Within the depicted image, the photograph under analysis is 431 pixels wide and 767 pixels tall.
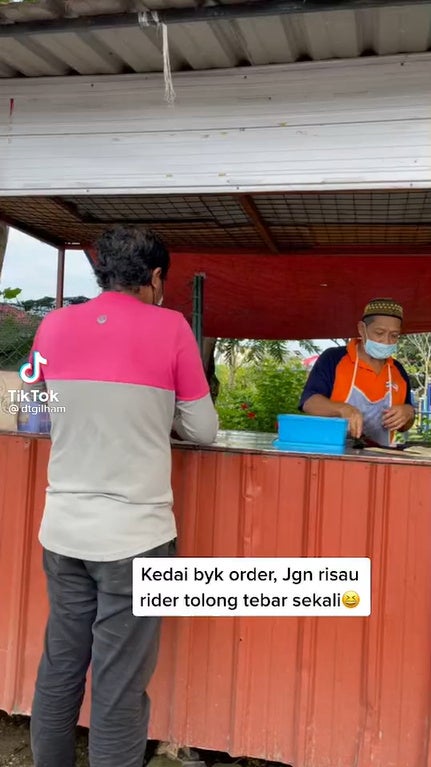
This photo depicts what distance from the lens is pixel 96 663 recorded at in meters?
1.81

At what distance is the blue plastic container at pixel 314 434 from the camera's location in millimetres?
2271

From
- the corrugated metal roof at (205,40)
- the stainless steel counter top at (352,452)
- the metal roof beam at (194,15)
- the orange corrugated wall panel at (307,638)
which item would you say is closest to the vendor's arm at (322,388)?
the stainless steel counter top at (352,452)

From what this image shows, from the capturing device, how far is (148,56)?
2.06m

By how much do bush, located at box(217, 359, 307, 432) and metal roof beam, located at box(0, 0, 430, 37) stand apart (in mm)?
6425

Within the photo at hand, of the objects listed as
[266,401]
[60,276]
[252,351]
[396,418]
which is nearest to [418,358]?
[252,351]

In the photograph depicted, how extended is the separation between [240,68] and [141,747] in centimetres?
226

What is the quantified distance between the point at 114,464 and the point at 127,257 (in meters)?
0.63

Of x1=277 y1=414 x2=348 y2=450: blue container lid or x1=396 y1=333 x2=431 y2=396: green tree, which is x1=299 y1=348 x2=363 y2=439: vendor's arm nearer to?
x1=277 y1=414 x2=348 y2=450: blue container lid

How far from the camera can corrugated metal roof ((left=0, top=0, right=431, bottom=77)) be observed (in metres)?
1.77

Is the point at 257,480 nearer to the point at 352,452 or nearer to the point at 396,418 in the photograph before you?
the point at 352,452

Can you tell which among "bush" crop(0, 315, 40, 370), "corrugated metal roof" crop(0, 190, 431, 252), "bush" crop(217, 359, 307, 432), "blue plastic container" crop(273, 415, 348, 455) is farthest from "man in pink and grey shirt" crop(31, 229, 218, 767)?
"bush" crop(217, 359, 307, 432)

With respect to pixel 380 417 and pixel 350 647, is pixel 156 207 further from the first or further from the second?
pixel 350 647

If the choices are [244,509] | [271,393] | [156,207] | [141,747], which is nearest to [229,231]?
[156,207]

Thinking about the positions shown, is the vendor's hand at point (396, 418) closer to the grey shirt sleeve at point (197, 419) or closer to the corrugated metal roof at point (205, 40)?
the grey shirt sleeve at point (197, 419)
